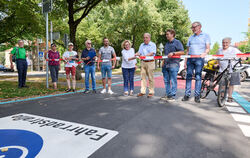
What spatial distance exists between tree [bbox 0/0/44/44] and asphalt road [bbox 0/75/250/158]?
814cm

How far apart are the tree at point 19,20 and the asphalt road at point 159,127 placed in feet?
26.7

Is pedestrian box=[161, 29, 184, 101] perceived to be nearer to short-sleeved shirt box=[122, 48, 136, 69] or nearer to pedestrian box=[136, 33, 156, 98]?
pedestrian box=[136, 33, 156, 98]

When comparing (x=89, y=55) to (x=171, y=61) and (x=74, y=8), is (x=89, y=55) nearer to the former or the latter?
(x=171, y=61)

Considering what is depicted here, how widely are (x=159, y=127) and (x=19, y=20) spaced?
39.6 ft

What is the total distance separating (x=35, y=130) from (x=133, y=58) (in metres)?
3.77

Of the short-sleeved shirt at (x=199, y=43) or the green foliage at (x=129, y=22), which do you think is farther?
the green foliage at (x=129, y=22)

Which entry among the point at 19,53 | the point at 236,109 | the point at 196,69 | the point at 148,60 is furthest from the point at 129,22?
the point at 236,109

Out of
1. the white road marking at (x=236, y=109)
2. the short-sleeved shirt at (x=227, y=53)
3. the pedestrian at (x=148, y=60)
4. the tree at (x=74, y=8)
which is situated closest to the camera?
the white road marking at (x=236, y=109)

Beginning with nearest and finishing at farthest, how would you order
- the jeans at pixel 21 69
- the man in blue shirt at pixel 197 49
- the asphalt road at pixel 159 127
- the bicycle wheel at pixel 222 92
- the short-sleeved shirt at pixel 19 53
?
the asphalt road at pixel 159 127
the bicycle wheel at pixel 222 92
the man in blue shirt at pixel 197 49
the short-sleeved shirt at pixel 19 53
the jeans at pixel 21 69

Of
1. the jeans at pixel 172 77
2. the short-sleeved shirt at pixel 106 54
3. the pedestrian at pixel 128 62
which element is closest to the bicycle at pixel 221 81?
the jeans at pixel 172 77

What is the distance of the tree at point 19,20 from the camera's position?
10426 mm

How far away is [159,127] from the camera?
9.91ft

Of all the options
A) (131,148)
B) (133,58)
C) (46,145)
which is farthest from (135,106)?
(46,145)

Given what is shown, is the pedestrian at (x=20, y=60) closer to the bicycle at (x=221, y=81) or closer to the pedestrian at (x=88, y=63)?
the pedestrian at (x=88, y=63)
